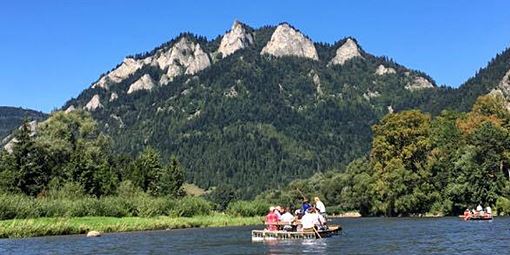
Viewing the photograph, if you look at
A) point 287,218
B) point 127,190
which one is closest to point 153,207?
point 127,190

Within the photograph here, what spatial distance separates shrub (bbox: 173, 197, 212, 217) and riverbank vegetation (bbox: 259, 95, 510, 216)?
98.7ft

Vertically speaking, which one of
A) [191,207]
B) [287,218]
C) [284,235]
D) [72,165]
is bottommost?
[284,235]

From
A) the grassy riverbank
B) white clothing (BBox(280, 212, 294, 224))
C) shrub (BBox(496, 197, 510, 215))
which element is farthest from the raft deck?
shrub (BBox(496, 197, 510, 215))

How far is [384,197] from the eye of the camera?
114 meters

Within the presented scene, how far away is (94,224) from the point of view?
247 feet

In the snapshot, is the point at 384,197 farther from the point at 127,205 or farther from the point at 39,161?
the point at 39,161

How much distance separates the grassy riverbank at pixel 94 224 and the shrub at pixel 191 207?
228 centimetres

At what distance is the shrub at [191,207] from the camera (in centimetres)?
10119

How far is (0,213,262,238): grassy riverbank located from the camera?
65488 mm

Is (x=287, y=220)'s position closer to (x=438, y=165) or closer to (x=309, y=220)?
(x=309, y=220)

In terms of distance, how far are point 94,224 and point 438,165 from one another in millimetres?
63040

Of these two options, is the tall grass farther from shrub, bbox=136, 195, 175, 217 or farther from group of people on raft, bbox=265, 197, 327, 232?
group of people on raft, bbox=265, 197, 327, 232

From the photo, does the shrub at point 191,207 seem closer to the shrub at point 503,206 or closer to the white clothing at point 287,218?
the white clothing at point 287,218

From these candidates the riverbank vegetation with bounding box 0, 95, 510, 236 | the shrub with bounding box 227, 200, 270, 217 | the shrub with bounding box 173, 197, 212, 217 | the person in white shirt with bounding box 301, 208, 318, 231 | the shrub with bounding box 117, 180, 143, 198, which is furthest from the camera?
the shrub with bounding box 227, 200, 270, 217
